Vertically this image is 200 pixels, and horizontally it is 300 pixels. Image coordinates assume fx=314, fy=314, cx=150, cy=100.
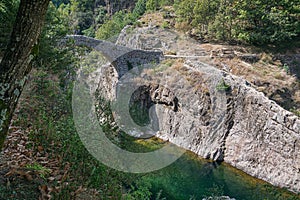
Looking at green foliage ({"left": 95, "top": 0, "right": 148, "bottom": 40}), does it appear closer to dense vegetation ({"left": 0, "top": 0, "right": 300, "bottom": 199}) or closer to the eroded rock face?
dense vegetation ({"left": 0, "top": 0, "right": 300, "bottom": 199})

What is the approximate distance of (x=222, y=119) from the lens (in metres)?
13.7

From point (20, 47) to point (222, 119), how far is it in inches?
479

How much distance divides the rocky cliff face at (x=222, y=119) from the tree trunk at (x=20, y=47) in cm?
765

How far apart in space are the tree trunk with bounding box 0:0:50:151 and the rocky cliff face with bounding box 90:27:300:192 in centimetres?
765

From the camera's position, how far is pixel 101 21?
34094mm

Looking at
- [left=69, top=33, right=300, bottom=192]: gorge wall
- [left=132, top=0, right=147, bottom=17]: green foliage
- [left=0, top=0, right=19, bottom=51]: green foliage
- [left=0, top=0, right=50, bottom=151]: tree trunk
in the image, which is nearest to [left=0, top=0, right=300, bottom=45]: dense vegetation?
[left=69, top=33, right=300, bottom=192]: gorge wall

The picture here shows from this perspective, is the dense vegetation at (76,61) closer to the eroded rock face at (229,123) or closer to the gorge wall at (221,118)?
the gorge wall at (221,118)

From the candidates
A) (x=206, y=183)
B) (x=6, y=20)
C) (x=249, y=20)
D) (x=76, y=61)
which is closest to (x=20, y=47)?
(x=6, y=20)

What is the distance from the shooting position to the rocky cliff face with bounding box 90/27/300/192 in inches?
447

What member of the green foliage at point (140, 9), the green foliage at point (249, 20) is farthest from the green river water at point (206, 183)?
the green foliage at point (140, 9)

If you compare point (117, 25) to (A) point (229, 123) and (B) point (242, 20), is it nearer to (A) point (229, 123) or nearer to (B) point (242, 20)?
(B) point (242, 20)

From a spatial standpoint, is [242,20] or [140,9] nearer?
[242,20]

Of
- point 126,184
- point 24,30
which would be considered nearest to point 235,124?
point 126,184

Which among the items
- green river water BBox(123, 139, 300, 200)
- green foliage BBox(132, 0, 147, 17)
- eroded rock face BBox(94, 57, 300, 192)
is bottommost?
green river water BBox(123, 139, 300, 200)
